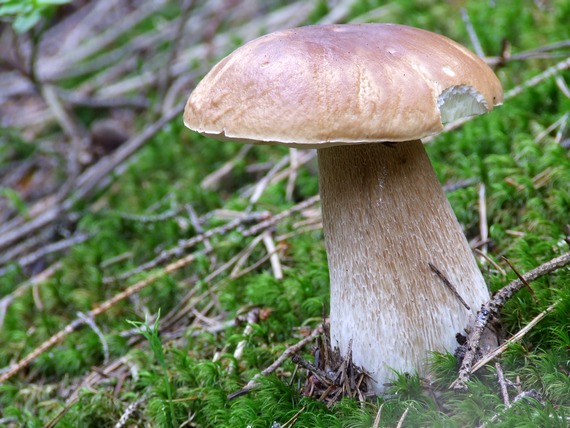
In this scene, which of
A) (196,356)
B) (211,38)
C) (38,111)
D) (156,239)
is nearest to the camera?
(196,356)

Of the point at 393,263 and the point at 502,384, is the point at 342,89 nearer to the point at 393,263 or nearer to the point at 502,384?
the point at 393,263

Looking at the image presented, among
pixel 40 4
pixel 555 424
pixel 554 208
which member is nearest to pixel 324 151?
pixel 555 424

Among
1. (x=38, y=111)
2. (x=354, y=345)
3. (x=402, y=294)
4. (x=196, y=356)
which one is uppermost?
(x=38, y=111)

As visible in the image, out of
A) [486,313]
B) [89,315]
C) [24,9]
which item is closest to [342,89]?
[486,313]

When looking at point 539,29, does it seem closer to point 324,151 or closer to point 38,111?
point 324,151

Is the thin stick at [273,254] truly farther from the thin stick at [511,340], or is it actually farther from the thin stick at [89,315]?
the thin stick at [511,340]

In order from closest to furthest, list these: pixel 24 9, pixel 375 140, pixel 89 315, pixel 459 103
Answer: pixel 375 140, pixel 459 103, pixel 24 9, pixel 89 315

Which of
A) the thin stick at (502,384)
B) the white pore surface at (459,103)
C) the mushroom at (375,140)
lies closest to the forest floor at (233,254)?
the thin stick at (502,384)
